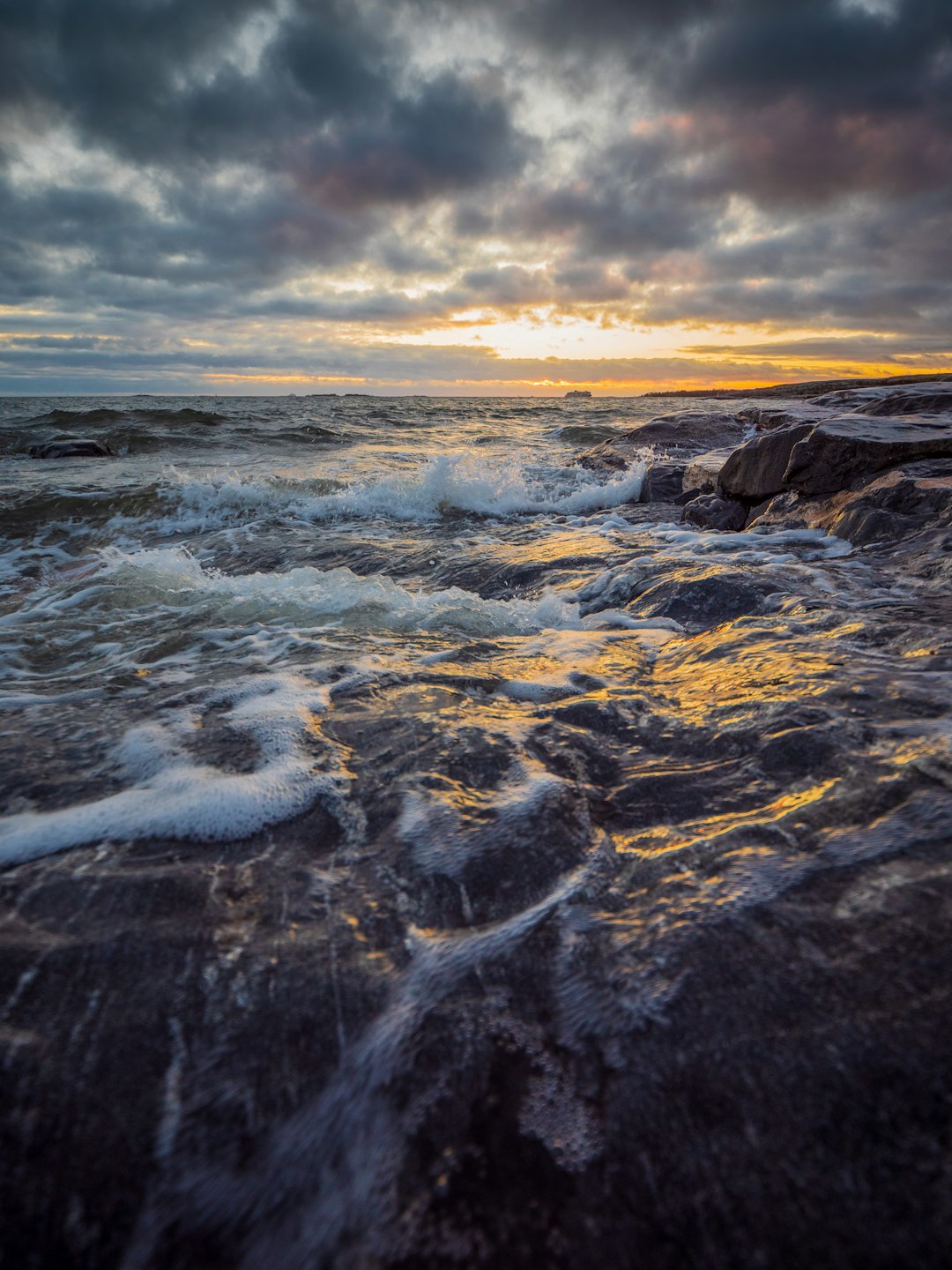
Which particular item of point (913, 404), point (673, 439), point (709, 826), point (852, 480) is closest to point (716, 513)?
point (852, 480)

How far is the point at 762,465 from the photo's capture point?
5.94 m

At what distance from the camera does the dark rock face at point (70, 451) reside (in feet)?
44.5

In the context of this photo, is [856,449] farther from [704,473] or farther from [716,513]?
[704,473]

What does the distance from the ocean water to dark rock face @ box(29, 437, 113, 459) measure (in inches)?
438

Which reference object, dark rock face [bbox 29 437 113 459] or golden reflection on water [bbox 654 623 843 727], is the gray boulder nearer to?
golden reflection on water [bbox 654 623 843 727]

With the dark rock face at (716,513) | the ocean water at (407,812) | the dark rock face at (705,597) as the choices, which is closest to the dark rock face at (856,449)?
the dark rock face at (716,513)

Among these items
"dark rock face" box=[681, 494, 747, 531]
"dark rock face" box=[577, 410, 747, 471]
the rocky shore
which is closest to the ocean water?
the rocky shore

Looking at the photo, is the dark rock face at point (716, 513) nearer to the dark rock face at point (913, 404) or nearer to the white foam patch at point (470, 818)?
the dark rock face at point (913, 404)

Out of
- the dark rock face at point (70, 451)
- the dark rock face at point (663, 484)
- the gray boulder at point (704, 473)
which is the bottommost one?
the dark rock face at point (70, 451)

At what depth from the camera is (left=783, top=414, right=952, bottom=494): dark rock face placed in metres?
4.93

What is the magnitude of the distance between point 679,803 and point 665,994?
2.36 ft

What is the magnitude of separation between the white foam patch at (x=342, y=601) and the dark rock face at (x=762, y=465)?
9.54 feet

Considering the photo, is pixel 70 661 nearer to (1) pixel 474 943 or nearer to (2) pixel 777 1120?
(1) pixel 474 943

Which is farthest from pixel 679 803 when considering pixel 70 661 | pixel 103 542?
pixel 103 542
